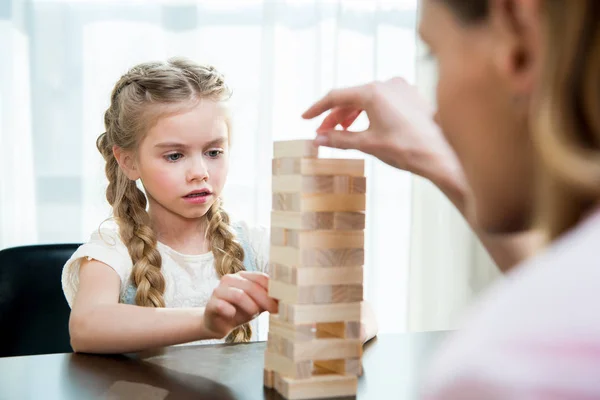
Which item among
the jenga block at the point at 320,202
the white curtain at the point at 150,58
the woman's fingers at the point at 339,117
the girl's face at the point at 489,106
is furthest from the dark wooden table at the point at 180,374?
the white curtain at the point at 150,58

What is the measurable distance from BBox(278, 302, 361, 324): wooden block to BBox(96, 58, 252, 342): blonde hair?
2.52 ft

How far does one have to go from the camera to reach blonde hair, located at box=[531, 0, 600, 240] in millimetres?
435

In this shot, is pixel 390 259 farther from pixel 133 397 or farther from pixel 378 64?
pixel 133 397

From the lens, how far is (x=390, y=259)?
320 centimetres

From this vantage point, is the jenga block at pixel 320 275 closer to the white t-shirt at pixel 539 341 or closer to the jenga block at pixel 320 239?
the jenga block at pixel 320 239

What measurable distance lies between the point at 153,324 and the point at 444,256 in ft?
6.86

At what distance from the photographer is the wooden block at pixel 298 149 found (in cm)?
99

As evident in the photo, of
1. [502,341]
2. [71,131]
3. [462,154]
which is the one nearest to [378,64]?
[71,131]

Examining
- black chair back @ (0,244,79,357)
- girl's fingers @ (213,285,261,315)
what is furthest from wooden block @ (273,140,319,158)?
black chair back @ (0,244,79,357)

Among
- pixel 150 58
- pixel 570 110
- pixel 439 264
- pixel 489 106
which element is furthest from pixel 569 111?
pixel 439 264

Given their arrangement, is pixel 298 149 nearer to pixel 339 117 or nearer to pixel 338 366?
pixel 339 117

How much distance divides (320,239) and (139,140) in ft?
3.00

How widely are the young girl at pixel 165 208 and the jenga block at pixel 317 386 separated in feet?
1.72

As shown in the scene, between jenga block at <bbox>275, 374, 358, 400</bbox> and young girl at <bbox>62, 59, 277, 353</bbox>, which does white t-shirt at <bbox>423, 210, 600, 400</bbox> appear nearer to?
jenga block at <bbox>275, 374, 358, 400</bbox>
